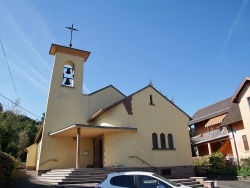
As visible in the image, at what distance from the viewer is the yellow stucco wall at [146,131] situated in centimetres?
1752

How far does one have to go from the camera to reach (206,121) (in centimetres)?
3391

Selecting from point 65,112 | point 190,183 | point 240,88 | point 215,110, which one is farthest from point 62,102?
point 215,110

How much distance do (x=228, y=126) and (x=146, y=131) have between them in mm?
12603

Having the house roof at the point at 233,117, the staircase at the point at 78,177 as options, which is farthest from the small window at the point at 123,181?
the house roof at the point at 233,117

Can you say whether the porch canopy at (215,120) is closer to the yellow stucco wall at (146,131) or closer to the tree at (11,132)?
the yellow stucco wall at (146,131)

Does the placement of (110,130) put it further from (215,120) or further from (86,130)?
(215,120)

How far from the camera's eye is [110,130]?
17609 millimetres

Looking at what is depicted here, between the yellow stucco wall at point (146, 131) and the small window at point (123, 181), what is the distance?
9.44m

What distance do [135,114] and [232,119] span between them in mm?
12898

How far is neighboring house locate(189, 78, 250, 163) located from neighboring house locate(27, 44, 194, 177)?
6362 millimetres

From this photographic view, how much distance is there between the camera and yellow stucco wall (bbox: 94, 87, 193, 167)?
1752cm

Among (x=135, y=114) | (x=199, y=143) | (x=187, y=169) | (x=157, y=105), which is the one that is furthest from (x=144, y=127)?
(x=199, y=143)

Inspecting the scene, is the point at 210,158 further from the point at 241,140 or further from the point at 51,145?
the point at 51,145

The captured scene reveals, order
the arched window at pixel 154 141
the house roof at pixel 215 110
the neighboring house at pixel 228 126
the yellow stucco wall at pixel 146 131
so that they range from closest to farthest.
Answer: the yellow stucco wall at pixel 146 131 < the arched window at pixel 154 141 < the neighboring house at pixel 228 126 < the house roof at pixel 215 110
